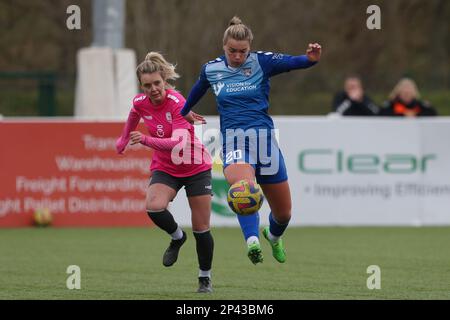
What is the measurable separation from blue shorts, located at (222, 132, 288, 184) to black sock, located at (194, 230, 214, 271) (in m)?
0.59

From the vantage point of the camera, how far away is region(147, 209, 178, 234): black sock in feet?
31.2

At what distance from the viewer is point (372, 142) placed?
16.2 metres

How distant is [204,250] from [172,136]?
0.97 meters

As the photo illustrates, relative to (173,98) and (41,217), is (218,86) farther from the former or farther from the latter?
(41,217)

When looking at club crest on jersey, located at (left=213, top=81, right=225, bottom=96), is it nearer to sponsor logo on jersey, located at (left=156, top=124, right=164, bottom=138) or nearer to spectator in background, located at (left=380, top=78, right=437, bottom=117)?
sponsor logo on jersey, located at (left=156, top=124, right=164, bottom=138)

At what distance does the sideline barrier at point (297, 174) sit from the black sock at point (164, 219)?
607cm

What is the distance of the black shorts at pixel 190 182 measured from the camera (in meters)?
9.51

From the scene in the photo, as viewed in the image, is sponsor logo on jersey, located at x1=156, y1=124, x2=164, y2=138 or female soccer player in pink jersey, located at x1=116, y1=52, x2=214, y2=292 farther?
sponsor logo on jersey, located at x1=156, y1=124, x2=164, y2=138

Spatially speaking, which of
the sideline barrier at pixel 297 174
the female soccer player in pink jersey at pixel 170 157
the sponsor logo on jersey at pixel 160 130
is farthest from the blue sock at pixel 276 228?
the sideline barrier at pixel 297 174

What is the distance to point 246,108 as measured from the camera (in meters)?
9.49

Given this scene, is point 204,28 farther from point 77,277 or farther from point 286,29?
point 77,277

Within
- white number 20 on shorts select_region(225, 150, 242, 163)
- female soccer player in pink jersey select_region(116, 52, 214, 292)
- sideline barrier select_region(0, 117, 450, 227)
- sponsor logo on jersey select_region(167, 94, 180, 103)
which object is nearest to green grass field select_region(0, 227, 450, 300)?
sideline barrier select_region(0, 117, 450, 227)
